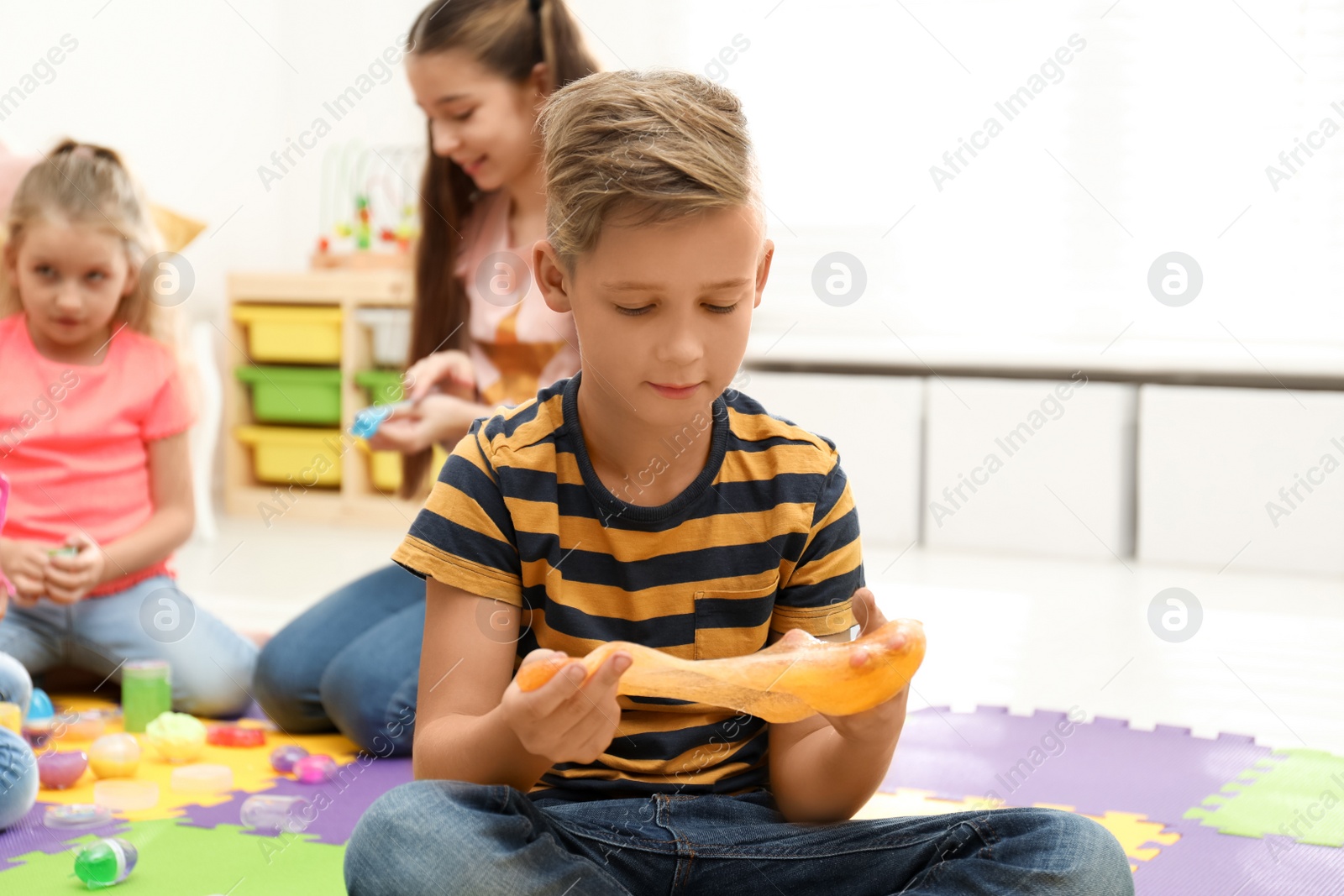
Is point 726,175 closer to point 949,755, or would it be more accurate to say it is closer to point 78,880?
point 78,880

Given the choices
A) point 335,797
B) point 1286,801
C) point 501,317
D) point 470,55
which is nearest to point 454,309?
point 501,317

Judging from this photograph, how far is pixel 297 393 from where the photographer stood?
3168mm

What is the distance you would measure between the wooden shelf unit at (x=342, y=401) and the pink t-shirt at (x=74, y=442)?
4.26 feet

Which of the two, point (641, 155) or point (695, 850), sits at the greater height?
point (641, 155)

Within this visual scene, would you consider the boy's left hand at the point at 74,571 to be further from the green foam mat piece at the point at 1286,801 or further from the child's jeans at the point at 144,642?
the green foam mat piece at the point at 1286,801

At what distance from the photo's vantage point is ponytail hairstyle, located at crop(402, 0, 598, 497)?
1417 millimetres

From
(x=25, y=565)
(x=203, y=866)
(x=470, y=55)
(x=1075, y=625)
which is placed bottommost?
(x=1075, y=625)

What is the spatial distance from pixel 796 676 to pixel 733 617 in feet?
0.37

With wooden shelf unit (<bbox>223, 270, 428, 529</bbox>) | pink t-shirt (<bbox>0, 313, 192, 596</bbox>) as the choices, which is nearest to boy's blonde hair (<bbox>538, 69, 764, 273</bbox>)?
pink t-shirt (<bbox>0, 313, 192, 596</bbox>)

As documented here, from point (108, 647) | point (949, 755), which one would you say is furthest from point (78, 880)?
point (949, 755)

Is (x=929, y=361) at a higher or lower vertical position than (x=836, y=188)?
lower

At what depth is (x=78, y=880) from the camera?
39.7 inches

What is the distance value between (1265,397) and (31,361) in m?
2.16

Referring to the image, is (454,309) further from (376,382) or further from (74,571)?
(376,382)
